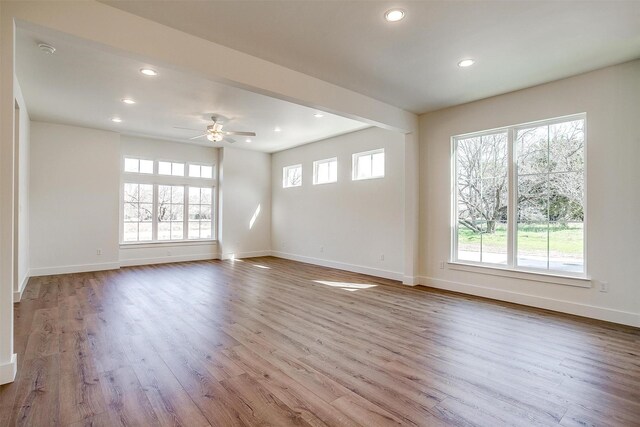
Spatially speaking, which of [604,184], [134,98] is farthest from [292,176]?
[604,184]

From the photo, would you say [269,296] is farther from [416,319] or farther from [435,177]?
[435,177]

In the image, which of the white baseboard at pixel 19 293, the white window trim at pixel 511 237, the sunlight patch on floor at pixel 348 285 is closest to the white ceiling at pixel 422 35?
the white window trim at pixel 511 237

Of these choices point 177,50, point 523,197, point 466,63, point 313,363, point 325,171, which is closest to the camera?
point 313,363

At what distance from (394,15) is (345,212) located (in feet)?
15.3

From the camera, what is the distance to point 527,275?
4395mm

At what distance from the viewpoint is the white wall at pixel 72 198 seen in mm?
6207

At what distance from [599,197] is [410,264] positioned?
2.74m

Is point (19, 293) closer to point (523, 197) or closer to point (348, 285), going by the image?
point (348, 285)

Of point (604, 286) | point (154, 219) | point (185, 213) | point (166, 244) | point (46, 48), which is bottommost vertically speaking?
point (604, 286)

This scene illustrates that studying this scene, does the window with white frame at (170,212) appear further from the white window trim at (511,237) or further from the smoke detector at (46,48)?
the white window trim at (511,237)

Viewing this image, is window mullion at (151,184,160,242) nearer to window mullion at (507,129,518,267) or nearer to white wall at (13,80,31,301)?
white wall at (13,80,31,301)

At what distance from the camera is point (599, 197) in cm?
382

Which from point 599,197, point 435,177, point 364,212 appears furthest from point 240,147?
point 599,197

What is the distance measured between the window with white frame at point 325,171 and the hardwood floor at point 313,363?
3.51m
